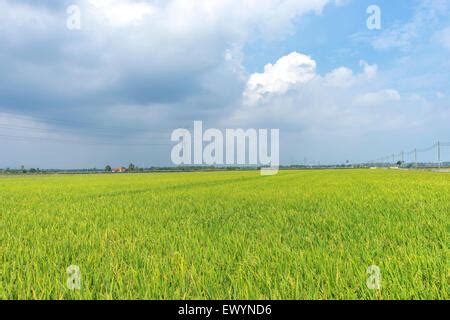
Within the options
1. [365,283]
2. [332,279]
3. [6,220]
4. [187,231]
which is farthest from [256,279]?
[6,220]

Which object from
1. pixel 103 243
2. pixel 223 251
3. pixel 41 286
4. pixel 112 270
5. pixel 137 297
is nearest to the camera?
pixel 137 297

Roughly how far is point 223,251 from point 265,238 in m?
0.76

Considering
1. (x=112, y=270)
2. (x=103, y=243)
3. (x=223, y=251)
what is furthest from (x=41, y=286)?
(x=223, y=251)

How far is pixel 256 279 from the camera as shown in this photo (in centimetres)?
215

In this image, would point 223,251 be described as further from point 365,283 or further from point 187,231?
point 365,283

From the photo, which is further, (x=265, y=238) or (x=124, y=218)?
(x=124, y=218)

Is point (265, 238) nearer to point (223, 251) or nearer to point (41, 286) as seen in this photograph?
point (223, 251)

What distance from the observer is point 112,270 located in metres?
2.37

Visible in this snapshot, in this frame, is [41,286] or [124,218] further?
[124,218]
